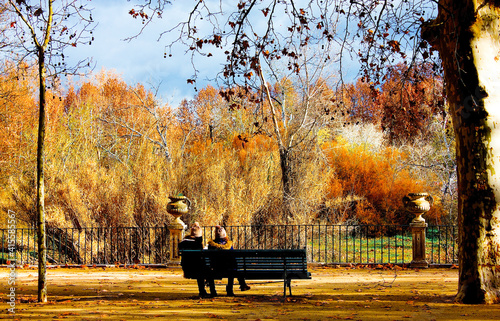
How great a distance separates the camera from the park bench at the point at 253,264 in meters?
8.21

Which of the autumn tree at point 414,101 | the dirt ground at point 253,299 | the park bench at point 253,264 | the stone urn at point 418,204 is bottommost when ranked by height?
the dirt ground at point 253,299

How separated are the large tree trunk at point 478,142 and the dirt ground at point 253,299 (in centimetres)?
51

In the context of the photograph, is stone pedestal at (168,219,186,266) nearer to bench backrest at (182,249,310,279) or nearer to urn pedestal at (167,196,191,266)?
urn pedestal at (167,196,191,266)

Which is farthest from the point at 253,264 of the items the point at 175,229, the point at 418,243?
the point at 418,243

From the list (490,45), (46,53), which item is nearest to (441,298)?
(490,45)

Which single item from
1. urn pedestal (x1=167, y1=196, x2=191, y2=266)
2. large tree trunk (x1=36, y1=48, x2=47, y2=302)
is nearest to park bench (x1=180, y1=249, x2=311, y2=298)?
large tree trunk (x1=36, y1=48, x2=47, y2=302)

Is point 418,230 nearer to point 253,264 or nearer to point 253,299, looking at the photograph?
point 253,264

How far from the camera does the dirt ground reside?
678 centimetres

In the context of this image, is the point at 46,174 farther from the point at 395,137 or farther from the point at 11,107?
the point at 395,137

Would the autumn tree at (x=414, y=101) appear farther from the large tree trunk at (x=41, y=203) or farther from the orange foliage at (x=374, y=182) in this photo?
the large tree trunk at (x=41, y=203)

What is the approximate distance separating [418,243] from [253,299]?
5720 mm

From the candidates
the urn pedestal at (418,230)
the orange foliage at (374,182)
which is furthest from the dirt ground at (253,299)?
the orange foliage at (374,182)

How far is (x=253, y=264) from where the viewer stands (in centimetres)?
831

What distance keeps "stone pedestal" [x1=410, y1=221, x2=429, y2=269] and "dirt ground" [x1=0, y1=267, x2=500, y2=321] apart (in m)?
0.41
